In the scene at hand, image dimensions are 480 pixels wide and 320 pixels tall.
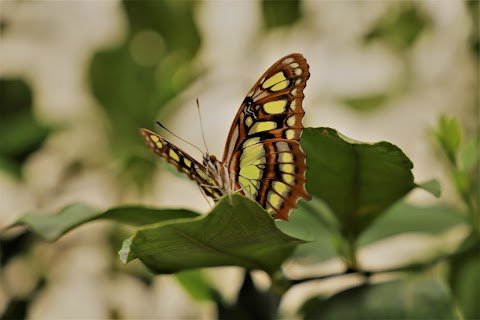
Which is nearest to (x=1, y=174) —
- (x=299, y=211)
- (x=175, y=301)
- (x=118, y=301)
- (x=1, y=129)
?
(x=1, y=129)

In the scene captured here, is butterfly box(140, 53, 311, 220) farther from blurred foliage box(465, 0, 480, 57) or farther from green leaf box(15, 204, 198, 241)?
blurred foliage box(465, 0, 480, 57)

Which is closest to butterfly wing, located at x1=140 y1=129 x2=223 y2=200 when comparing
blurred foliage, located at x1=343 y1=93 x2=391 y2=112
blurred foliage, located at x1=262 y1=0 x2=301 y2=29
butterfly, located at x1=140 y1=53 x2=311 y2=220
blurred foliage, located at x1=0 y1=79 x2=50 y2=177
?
butterfly, located at x1=140 y1=53 x2=311 y2=220

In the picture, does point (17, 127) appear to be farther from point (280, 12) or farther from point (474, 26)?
point (474, 26)

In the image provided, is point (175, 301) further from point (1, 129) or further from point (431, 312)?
point (431, 312)

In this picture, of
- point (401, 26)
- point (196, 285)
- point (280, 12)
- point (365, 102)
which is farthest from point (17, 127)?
point (401, 26)

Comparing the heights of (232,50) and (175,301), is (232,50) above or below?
above

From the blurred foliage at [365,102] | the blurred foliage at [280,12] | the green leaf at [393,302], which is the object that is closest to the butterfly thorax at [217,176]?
the green leaf at [393,302]
